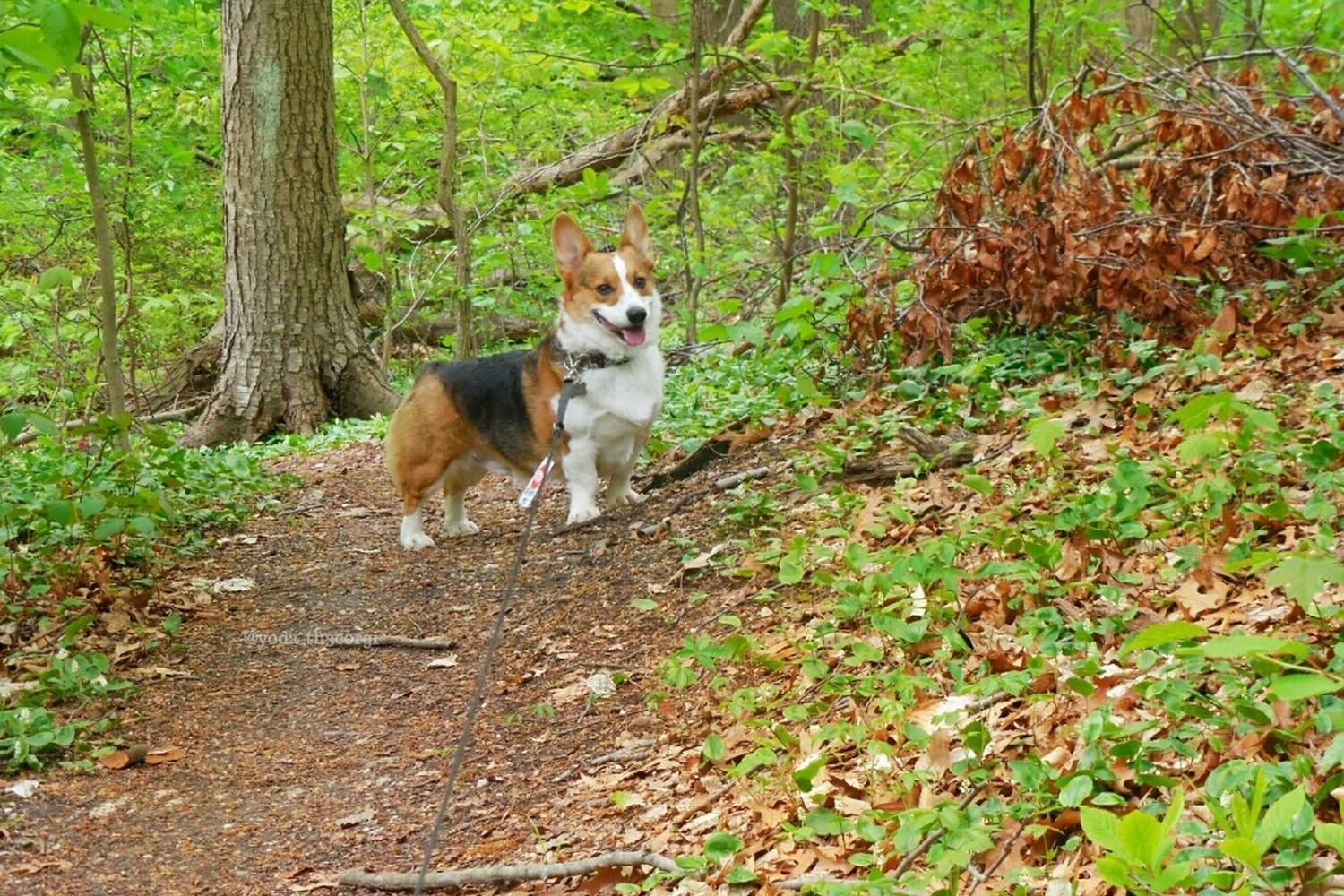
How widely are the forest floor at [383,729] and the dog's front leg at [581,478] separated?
17 centimetres

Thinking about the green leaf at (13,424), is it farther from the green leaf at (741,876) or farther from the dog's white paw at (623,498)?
the green leaf at (741,876)

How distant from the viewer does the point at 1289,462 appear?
3922 millimetres

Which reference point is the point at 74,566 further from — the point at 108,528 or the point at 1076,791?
the point at 1076,791

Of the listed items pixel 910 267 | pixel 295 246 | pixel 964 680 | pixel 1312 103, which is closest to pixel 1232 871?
pixel 964 680

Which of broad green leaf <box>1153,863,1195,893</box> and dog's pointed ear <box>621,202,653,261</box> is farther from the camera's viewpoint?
dog's pointed ear <box>621,202,653,261</box>

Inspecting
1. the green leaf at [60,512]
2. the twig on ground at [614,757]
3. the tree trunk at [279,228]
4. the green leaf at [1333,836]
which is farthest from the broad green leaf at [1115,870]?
the tree trunk at [279,228]

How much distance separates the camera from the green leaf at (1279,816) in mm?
1807

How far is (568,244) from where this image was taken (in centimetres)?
617

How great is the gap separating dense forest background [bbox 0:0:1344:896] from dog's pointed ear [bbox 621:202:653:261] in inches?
38.2

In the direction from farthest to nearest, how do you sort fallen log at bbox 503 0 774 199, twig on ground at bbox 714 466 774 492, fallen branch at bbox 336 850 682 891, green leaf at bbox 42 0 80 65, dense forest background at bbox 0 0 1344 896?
fallen log at bbox 503 0 774 199, twig on ground at bbox 714 466 774 492, green leaf at bbox 42 0 80 65, fallen branch at bbox 336 850 682 891, dense forest background at bbox 0 0 1344 896

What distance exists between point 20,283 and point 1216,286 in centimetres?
1039

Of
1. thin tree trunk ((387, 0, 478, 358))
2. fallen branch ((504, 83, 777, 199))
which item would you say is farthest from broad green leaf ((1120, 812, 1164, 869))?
fallen branch ((504, 83, 777, 199))

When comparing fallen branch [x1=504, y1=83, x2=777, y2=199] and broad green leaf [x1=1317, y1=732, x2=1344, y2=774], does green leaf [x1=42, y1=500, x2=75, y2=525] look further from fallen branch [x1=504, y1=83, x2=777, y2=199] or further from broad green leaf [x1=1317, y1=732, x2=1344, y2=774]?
fallen branch [x1=504, y1=83, x2=777, y2=199]

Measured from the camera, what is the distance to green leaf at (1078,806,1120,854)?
1.87 metres
